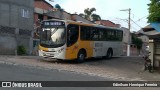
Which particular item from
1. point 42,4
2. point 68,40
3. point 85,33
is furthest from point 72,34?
point 42,4

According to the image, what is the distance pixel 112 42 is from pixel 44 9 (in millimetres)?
28807

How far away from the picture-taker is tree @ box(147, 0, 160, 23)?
61.7 feet

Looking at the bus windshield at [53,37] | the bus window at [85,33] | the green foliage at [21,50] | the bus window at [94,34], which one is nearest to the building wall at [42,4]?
the green foliage at [21,50]

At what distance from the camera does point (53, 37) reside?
22766 millimetres

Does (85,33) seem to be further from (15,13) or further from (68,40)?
(15,13)

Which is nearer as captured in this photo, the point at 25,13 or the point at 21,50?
the point at 21,50

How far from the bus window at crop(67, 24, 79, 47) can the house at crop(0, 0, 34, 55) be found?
17017mm

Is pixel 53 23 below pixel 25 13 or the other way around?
below

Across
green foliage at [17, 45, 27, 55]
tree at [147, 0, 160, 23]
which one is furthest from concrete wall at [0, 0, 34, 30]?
tree at [147, 0, 160, 23]

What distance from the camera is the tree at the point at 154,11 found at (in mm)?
18811

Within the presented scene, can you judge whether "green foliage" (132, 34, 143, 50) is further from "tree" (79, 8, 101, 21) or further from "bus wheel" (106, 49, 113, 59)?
"bus wheel" (106, 49, 113, 59)

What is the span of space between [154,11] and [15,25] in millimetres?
24705

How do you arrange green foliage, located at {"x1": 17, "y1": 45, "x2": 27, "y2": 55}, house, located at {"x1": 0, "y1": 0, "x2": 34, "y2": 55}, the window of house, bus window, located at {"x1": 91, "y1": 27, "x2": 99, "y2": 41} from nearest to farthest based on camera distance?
bus window, located at {"x1": 91, "y1": 27, "x2": 99, "y2": 41} → house, located at {"x1": 0, "y1": 0, "x2": 34, "y2": 55} → green foliage, located at {"x1": 17, "y1": 45, "x2": 27, "y2": 55} → the window of house

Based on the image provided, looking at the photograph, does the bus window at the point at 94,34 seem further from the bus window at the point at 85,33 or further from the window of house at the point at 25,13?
the window of house at the point at 25,13
